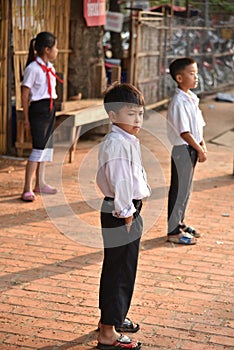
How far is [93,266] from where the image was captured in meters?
5.32

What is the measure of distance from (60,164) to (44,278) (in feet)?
13.0

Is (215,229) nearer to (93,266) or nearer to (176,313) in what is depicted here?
(93,266)

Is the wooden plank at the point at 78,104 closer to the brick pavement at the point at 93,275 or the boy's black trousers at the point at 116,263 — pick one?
the brick pavement at the point at 93,275

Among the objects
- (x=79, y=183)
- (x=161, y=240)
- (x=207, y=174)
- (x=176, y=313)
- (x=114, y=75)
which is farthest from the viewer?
(x=114, y=75)

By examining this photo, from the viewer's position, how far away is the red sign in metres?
10.2

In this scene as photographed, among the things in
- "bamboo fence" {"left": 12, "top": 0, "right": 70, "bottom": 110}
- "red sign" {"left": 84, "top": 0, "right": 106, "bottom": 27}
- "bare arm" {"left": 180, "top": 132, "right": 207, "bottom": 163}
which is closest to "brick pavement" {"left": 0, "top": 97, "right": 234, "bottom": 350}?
"bare arm" {"left": 180, "top": 132, "right": 207, "bottom": 163}

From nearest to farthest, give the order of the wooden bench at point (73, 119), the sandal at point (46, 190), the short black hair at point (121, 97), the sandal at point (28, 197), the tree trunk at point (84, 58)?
1. the short black hair at point (121, 97)
2. the sandal at point (28, 197)
3. the sandal at point (46, 190)
4. the wooden bench at point (73, 119)
5. the tree trunk at point (84, 58)

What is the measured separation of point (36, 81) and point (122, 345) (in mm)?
3774

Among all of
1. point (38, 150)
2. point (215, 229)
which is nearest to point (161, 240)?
point (215, 229)

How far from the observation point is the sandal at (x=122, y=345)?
3.92 metres

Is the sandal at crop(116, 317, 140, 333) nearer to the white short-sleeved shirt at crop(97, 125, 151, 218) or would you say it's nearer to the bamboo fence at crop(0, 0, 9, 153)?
the white short-sleeved shirt at crop(97, 125, 151, 218)

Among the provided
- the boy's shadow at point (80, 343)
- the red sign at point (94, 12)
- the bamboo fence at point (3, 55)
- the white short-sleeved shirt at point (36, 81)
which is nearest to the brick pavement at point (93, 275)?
the boy's shadow at point (80, 343)

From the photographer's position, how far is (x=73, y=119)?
28.6 feet

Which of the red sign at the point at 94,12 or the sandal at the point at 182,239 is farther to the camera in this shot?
the red sign at the point at 94,12
